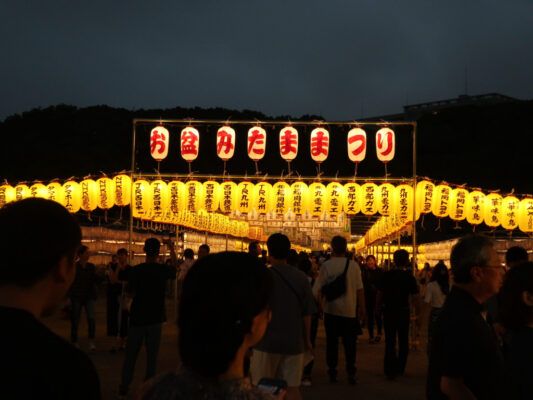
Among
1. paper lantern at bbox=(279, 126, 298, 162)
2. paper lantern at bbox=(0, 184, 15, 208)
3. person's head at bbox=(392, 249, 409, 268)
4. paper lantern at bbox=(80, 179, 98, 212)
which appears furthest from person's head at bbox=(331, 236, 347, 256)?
paper lantern at bbox=(0, 184, 15, 208)

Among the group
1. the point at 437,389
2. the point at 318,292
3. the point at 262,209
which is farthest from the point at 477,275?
the point at 262,209

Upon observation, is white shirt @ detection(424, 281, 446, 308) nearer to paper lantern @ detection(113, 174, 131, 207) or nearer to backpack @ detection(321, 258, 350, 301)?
backpack @ detection(321, 258, 350, 301)

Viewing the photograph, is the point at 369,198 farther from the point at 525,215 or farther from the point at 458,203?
the point at 525,215

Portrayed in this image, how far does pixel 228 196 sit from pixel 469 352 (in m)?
13.5

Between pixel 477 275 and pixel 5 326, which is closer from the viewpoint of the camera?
pixel 5 326

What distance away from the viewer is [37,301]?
1.62m

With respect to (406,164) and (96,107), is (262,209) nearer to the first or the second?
(406,164)

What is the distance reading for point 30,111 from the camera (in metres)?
63.1

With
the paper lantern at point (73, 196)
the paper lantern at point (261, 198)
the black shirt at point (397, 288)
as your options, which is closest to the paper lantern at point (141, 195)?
the paper lantern at point (73, 196)

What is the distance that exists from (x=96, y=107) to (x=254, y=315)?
7281 cm

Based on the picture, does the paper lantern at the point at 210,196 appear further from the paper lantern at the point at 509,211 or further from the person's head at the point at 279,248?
the person's head at the point at 279,248

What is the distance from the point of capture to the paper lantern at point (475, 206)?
16.1 meters

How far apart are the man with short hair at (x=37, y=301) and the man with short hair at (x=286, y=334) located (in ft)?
12.1

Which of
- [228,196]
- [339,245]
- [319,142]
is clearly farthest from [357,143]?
[339,245]
